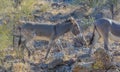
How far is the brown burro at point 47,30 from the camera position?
1396 centimetres

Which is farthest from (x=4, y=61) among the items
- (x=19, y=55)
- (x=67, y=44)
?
(x=67, y=44)

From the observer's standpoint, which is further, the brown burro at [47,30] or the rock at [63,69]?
the brown burro at [47,30]

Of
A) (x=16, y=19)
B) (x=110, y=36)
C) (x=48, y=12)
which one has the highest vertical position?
(x=110, y=36)

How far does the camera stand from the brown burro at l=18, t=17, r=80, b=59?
1396 centimetres

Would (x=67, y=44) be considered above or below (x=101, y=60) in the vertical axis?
below

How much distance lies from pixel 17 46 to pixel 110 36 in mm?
3688

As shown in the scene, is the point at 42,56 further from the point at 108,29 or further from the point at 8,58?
the point at 108,29

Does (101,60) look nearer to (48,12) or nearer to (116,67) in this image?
(116,67)

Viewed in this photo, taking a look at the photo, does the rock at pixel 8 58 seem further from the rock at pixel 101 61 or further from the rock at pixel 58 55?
the rock at pixel 101 61

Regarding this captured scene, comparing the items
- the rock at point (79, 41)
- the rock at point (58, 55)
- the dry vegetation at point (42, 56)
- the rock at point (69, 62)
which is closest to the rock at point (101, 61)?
the dry vegetation at point (42, 56)

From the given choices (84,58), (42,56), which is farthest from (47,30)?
(84,58)

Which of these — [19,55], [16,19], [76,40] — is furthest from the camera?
[16,19]

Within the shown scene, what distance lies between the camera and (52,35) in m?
14.0

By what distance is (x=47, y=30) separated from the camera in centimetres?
1405
